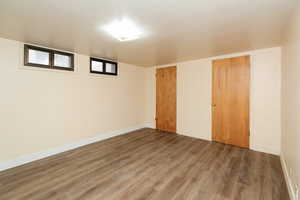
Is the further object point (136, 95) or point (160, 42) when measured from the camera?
point (136, 95)

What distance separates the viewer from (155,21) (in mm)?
1853

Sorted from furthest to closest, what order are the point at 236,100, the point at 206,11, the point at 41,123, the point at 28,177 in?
the point at 236,100 < the point at 41,123 < the point at 28,177 < the point at 206,11

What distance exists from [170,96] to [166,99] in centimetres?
20

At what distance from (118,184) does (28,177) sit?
1.46 m

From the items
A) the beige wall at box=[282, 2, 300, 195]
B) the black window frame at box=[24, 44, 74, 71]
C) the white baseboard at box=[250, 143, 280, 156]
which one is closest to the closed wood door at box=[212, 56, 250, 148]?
the white baseboard at box=[250, 143, 280, 156]

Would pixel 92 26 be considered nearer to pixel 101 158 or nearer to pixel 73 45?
pixel 73 45

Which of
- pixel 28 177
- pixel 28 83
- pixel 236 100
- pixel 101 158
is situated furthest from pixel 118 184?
pixel 236 100

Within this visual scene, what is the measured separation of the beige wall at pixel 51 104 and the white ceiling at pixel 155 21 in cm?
62

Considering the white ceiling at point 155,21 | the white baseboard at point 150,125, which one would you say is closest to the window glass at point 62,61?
the white ceiling at point 155,21

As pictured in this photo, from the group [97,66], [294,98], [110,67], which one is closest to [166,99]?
[110,67]

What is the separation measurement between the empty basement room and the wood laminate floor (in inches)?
0.8

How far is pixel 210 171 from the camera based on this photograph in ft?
7.70

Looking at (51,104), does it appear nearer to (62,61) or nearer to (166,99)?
(62,61)

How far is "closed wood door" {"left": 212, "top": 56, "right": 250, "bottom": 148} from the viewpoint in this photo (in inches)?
130
